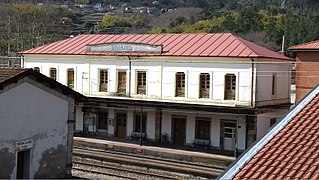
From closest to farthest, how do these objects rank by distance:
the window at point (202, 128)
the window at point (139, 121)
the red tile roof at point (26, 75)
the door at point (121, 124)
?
the red tile roof at point (26, 75) < the window at point (202, 128) < the window at point (139, 121) < the door at point (121, 124)

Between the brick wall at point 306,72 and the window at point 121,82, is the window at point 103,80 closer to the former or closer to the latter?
the window at point 121,82

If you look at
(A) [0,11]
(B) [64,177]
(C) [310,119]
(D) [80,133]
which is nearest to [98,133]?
(D) [80,133]

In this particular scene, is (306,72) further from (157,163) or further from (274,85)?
(157,163)

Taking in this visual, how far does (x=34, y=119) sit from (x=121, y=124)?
14.0 meters

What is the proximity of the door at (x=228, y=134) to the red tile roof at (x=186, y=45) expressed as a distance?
12.6ft

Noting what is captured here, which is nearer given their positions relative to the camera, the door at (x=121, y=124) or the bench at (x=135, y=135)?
the bench at (x=135, y=135)

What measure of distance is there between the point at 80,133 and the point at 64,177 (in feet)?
43.2

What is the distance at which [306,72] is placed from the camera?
100ft

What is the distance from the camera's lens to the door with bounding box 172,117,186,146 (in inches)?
1186

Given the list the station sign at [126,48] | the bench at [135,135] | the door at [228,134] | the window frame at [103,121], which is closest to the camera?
the door at [228,134]

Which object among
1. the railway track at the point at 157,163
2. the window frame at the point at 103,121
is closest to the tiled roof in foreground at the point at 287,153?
the railway track at the point at 157,163

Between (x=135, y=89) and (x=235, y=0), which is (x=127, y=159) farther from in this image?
(x=235, y=0)

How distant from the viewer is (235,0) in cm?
14375

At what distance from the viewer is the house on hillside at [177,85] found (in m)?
28.0
